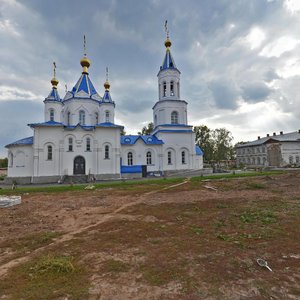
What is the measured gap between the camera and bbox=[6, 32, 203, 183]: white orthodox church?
87.1ft

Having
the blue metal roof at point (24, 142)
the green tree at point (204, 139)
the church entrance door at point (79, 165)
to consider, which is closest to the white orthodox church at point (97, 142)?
the church entrance door at point (79, 165)

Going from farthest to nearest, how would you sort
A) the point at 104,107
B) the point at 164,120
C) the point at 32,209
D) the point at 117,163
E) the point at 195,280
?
the point at 164,120, the point at 104,107, the point at 117,163, the point at 32,209, the point at 195,280

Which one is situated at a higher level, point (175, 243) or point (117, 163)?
point (117, 163)

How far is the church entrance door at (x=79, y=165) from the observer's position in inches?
1084

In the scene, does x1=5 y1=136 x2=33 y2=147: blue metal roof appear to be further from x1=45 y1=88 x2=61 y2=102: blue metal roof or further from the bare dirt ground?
the bare dirt ground

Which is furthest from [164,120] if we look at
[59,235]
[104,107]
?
[59,235]

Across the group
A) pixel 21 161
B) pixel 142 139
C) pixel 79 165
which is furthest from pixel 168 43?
pixel 21 161

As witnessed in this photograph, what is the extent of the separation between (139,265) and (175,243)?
5.14 ft

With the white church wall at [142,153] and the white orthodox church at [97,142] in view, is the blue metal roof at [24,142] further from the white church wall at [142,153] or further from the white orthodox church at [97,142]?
the white church wall at [142,153]

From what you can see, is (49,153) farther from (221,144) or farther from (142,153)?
(221,144)

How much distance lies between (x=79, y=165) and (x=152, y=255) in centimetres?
2474

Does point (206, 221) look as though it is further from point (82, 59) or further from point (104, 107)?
point (82, 59)

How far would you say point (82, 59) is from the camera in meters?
32.0

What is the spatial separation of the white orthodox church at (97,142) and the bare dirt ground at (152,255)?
18.7m
